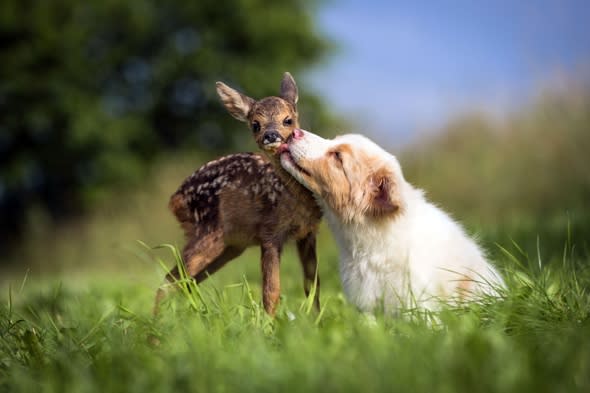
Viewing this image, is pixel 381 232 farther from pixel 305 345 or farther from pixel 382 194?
pixel 305 345

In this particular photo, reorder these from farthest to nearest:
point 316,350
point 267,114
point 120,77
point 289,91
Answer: point 120,77, point 289,91, point 267,114, point 316,350

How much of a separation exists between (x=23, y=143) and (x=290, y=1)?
9476mm

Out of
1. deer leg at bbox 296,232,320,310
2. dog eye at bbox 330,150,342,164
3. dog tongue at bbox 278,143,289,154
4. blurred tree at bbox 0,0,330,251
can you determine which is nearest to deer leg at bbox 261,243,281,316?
deer leg at bbox 296,232,320,310

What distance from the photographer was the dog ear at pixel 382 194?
399 centimetres

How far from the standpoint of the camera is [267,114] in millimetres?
4629

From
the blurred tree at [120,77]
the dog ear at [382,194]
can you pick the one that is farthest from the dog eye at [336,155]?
the blurred tree at [120,77]

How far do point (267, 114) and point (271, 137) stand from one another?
317mm

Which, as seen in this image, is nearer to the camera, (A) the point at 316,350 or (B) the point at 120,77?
(A) the point at 316,350

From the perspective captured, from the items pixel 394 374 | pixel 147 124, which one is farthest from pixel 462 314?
pixel 147 124

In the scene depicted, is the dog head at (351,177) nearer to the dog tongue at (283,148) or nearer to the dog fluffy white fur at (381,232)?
the dog fluffy white fur at (381,232)

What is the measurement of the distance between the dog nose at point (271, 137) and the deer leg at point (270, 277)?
0.62 metres

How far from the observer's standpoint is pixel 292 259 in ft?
27.8

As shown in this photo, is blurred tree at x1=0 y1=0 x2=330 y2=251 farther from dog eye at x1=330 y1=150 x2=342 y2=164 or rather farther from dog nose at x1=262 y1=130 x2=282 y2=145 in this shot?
dog eye at x1=330 y1=150 x2=342 y2=164

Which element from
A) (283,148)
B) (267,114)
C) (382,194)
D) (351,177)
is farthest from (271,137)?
(382,194)
